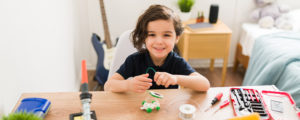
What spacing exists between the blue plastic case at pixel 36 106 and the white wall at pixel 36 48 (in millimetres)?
63

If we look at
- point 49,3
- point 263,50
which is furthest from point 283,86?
point 49,3

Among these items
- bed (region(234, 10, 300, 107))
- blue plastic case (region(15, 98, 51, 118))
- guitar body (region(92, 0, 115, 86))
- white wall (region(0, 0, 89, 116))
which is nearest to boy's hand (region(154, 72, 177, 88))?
blue plastic case (region(15, 98, 51, 118))

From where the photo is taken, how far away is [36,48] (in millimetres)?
1182

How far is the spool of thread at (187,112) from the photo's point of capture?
32.7 inches

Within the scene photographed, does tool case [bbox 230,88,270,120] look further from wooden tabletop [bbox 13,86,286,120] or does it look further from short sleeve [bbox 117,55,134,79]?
short sleeve [bbox 117,55,134,79]

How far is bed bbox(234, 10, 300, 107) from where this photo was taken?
155cm

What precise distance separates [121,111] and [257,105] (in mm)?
507

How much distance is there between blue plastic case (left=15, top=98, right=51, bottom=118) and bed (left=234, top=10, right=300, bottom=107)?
1.34 m

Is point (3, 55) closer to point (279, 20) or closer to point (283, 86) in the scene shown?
point (283, 86)

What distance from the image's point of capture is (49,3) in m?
1.43

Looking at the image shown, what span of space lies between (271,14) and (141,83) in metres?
2.06

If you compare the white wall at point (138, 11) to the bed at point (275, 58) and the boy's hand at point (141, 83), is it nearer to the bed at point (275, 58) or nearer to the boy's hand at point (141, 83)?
the bed at point (275, 58)

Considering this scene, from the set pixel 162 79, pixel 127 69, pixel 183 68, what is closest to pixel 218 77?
pixel 183 68

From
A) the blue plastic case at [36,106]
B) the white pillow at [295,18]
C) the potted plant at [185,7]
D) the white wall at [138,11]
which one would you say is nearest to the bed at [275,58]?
the white pillow at [295,18]
